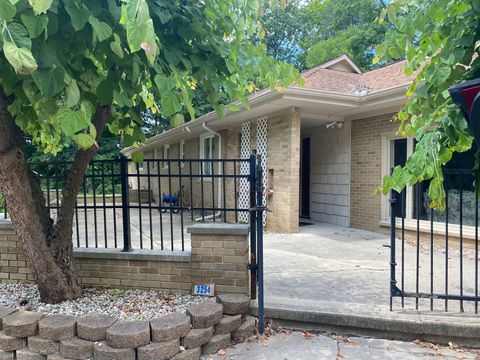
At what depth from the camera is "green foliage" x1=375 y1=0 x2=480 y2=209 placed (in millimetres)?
2350

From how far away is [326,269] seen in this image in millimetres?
5191

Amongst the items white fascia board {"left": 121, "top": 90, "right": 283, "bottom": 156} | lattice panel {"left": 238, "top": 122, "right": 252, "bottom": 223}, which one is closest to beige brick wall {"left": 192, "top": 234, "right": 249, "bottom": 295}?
white fascia board {"left": 121, "top": 90, "right": 283, "bottom": 156}

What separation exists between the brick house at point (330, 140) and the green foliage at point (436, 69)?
12.1 feet

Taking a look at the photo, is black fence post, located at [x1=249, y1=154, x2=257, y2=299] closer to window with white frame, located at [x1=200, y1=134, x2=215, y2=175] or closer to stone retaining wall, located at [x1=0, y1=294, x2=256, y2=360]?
stone retaining wall, located at [x1=0, y1=294, x2=256, y2=360]

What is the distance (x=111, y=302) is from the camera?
3631mm

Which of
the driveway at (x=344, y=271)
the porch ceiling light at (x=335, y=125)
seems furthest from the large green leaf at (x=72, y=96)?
the porch ceiling light at (x=335, y=125)

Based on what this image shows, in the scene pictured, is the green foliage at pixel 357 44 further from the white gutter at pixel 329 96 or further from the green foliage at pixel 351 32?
the white gutter at pixel 329 96

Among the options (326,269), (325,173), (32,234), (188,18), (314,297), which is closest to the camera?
(188,18)

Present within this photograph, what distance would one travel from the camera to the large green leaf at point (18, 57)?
1.57 m

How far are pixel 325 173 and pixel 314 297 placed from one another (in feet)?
19.5

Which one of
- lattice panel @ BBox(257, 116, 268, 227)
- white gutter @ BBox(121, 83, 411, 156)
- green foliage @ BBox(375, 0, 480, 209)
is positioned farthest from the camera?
lattice panel @ BBox(257, 116, 268, 227)

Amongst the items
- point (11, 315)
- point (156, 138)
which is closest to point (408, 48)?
point (11, 315)

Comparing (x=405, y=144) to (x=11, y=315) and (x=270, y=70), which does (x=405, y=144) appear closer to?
(x=270, y=70)

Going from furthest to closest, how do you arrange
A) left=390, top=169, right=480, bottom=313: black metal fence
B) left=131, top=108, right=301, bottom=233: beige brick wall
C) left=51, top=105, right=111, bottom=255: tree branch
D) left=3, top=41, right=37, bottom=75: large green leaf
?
left=131, top=108, right=301, bottom=233: beige brick wall → left=390, top=169, right=480, bottom=313: black metal fence → left=51, top=105, right=111, bottom=255: tree branch → left=3, top=41, right=37, bottom=75: large green leaf
